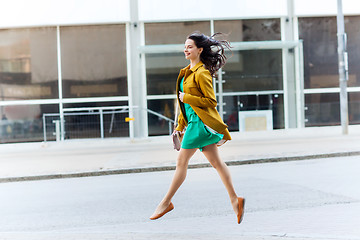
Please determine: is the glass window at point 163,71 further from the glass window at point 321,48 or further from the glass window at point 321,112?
the glass window at point 321,112

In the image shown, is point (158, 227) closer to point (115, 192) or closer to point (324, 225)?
point (324, 225)

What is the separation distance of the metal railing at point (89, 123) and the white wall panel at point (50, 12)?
3331 mm

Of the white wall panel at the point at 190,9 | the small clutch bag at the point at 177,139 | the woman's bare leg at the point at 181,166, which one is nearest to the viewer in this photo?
the woman's bare leg at the point at 181,166

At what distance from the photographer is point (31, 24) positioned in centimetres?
2058

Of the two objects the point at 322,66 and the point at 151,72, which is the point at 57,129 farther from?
the point at 322,66

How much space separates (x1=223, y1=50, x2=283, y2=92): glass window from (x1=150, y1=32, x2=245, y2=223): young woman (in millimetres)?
15441

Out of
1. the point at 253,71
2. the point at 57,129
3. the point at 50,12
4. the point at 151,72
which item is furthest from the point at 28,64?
the point at 253,71

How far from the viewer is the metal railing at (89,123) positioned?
→ 1908 centimetres

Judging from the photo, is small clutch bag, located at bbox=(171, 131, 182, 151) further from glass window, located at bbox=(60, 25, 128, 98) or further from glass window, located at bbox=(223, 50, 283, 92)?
glass window, located at bbox=(223, 50, 283, 92)

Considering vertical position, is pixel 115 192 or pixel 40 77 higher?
pixel 40 77

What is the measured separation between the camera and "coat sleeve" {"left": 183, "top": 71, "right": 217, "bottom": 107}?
5418 mm

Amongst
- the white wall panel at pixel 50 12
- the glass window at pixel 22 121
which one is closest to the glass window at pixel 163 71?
the white wall panel at pixel 50 12

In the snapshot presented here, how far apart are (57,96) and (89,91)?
1156 mm

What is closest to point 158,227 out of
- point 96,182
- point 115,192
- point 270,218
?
point 270,218
